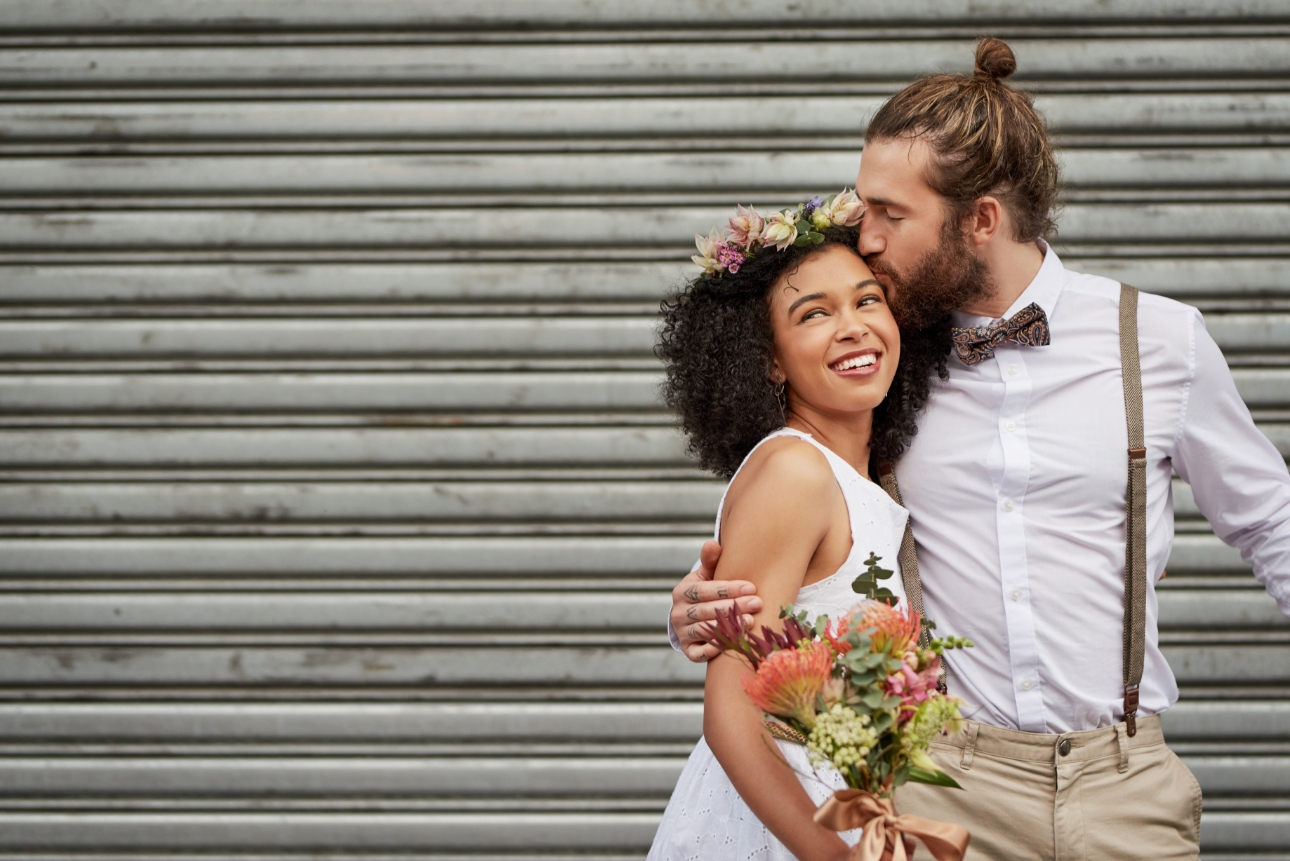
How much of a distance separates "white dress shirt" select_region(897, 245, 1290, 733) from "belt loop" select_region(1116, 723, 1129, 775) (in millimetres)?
35

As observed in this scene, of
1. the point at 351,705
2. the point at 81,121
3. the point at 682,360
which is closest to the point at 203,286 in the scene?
the point at 81,121

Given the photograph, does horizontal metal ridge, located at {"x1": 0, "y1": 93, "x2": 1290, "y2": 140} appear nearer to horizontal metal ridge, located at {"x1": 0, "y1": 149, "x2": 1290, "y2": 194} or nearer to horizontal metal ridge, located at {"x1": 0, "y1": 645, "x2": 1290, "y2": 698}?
horizontal metal ridge, located at {"x1": 0, "y1": 149, "x2": 1290, "y2": 194}

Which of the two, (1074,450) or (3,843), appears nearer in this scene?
A: (1074,450)

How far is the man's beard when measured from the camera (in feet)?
7.00

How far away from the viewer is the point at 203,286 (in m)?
3.59

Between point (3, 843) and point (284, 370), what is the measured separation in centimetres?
215

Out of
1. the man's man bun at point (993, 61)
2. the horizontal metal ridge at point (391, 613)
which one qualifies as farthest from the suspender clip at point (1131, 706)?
the horizontal metal ridge at point (391, 613)

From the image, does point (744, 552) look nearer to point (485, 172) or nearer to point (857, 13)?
point (485, 172)

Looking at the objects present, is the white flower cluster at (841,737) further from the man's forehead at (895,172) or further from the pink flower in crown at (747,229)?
the man's forehead at (895,172)

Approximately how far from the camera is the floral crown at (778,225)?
6.97ft

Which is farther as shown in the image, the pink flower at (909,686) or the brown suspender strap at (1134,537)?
the brown suspender strap at (1134,537)

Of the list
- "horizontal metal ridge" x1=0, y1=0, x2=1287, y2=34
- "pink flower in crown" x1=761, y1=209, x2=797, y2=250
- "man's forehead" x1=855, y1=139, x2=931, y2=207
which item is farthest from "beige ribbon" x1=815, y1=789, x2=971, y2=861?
"horizontal metal ridge" x1=0, y1=0, x2=1287, y2=34

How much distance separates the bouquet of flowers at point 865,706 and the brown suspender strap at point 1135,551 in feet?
2.46

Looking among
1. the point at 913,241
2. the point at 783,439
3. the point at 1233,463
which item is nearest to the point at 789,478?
the point at 783,439
